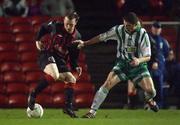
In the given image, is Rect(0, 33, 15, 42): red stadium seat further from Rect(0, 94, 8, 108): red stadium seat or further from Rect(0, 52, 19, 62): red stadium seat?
Rect(0, 94, 8, 108): red stadium seat

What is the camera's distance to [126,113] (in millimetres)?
15711

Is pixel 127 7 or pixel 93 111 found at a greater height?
pixel 127 7

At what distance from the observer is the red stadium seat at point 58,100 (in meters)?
18.2

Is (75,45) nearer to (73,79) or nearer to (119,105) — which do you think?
(73,79)

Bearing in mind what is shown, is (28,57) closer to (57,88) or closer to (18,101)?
(57,88)

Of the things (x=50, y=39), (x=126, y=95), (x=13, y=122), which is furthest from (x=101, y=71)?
(x=13, y=122)

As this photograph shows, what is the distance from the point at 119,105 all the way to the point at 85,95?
96 centimetres

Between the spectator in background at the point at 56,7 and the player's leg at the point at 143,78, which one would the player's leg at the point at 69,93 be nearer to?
the player's leg at the point at 143,78

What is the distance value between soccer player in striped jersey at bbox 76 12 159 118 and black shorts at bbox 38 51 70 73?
0.60 meters

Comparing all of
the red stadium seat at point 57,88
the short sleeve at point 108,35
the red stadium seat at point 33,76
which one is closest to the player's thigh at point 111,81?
the short sleeve at point 108,35

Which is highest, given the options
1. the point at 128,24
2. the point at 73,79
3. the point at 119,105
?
the point at 128,24

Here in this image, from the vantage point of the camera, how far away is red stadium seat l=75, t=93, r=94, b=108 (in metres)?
18.2

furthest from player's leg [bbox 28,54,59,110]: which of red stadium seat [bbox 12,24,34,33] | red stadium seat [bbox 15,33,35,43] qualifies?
red stadium seat [bbox 12,24,34,33]

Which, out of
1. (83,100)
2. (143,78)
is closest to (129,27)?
(143,78)
